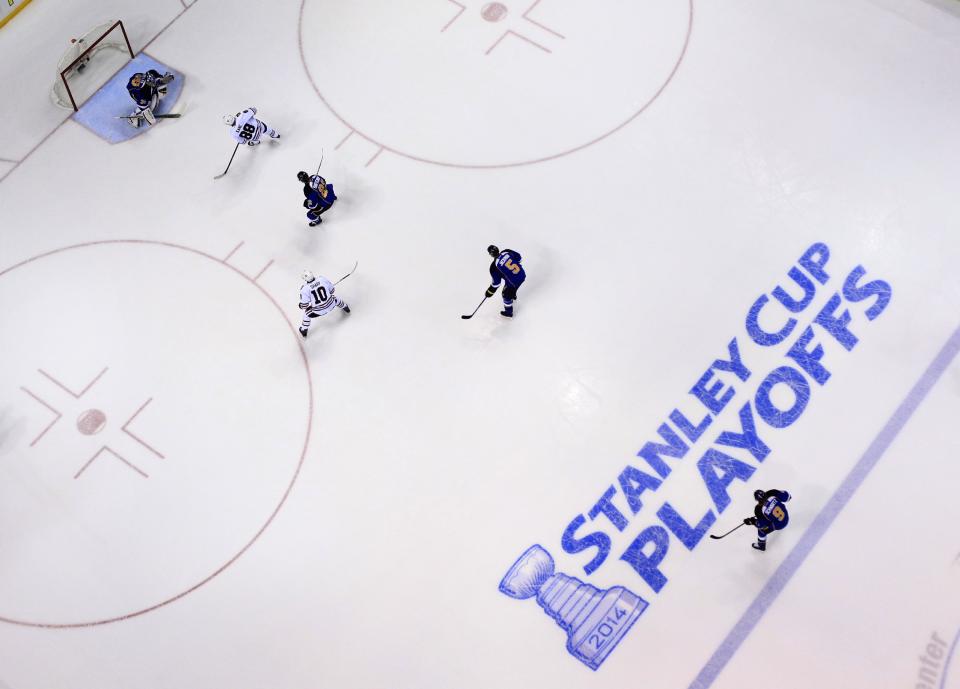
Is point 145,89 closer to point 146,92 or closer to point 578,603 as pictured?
point 146,92

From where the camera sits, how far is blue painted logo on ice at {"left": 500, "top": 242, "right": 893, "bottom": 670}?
10797mm

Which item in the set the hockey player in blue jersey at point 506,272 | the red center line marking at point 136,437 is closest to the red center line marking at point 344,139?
the hockey player in blue jersey at point 506,272

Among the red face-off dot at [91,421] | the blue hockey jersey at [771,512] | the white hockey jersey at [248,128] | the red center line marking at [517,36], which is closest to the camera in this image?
the blue hockey jersey at [771,512]

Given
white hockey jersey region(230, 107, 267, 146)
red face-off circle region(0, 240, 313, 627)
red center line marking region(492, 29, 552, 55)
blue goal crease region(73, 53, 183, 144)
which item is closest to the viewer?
red face-off circle region(0, 240, 313, 627)

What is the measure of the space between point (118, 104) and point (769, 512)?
892 centimetres

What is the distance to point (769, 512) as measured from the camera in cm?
1048

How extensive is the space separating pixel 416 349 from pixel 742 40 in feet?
18.4

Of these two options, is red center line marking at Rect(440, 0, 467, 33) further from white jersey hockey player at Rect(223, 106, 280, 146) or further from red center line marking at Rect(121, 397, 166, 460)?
red center line marking at Rect(121, 397, 166, 460)

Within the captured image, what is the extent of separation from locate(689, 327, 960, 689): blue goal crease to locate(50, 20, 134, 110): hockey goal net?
31.6ft

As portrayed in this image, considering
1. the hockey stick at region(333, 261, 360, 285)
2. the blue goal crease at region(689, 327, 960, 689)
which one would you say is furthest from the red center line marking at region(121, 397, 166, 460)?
the blue goal crease at region(689, 327, 960, 689)

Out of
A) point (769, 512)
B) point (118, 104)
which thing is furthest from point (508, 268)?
point (118, 104)

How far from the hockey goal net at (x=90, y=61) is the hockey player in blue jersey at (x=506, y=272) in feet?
18.9

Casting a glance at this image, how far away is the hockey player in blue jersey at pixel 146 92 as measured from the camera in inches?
524

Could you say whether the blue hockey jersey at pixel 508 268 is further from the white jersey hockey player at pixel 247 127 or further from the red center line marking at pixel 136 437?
the red center line marking at pixel 136 437
